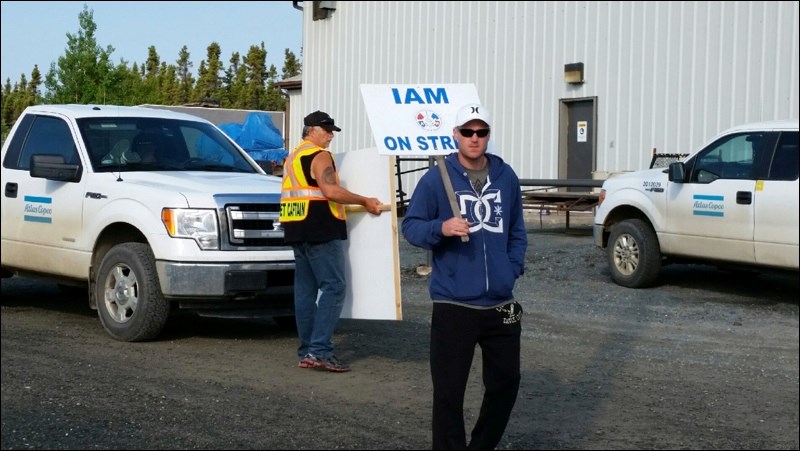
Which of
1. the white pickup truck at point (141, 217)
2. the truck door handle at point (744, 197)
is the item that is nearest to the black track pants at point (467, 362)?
the white pickup truck at point (141, 217)

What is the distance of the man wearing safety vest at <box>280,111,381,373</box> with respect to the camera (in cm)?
821

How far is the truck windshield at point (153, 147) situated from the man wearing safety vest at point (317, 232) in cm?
207

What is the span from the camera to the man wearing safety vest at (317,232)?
8.21 meters

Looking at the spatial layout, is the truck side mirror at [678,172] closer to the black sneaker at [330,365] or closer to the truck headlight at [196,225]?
the black sneaker at [330,365]

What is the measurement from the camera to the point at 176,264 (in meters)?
8.87

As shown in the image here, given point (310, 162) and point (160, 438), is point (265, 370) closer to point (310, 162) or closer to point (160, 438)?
point (310, 162)

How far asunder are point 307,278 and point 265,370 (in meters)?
0.72

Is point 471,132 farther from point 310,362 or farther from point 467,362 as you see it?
point 310,362

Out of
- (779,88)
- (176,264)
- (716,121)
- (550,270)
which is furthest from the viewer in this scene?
(716,121)

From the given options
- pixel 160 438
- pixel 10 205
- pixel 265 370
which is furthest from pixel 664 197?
pixel 160 438

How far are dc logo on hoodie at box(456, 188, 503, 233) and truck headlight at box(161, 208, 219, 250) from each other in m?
3.96

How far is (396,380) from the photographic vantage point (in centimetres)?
799

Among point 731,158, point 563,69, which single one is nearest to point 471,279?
point 731,158

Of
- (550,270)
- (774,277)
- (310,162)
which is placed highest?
(310,162)
